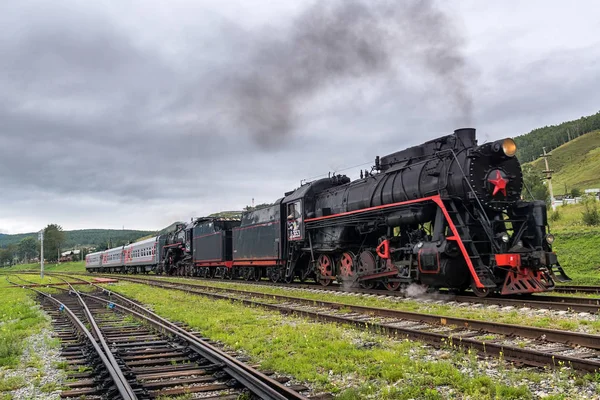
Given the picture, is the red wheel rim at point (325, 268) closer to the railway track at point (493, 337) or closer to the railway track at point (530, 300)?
the railway track at point (530, 300)

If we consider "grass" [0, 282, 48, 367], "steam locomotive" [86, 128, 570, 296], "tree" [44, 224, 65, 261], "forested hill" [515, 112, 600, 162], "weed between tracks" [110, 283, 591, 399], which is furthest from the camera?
"forested hill" [515, 112, 600, 162]

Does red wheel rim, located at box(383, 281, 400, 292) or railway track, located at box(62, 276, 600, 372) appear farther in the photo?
red wheel rim, located at box(383, 281, 400, 292)

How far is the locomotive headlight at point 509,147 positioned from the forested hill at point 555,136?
15662 cm

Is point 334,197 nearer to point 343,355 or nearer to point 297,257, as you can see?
point 297,257

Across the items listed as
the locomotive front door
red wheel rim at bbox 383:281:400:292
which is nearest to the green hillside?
the locomotive front door

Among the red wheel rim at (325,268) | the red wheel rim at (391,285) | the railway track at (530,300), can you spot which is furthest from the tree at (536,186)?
the railway track at (530,300)

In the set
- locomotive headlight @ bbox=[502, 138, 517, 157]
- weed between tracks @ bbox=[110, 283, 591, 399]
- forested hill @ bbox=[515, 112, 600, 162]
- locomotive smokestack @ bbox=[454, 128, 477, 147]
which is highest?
forested hill @ bbox=[515, 112, 600, 162]

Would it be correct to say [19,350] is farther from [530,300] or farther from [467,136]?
[467,136]

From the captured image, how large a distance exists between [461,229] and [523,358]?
18.4 ft

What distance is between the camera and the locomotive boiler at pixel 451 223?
10656 mm

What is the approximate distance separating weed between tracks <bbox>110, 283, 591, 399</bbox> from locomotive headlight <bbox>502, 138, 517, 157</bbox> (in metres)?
6.14

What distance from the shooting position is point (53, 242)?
11288 centimetres

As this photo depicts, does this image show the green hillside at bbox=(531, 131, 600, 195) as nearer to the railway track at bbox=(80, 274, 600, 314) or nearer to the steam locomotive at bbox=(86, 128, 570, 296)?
the steam locomotive at bbox=(86, 128, 570, 296)

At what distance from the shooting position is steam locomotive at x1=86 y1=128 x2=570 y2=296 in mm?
10773
